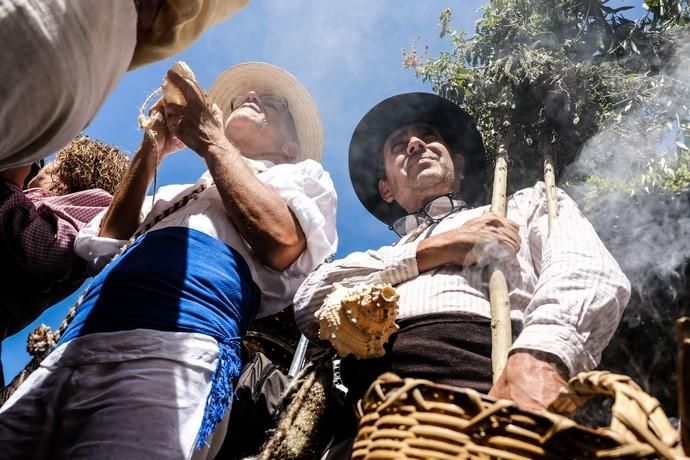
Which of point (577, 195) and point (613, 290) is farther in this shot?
point (577, 195)

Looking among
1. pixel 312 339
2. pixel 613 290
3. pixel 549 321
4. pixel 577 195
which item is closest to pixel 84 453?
pixel 312 339

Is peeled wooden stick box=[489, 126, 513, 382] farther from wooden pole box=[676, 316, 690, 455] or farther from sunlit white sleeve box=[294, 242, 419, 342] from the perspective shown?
wooden pole box=[676, 316, 690, 455]

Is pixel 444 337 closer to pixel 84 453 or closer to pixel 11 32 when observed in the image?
pixel 84 453

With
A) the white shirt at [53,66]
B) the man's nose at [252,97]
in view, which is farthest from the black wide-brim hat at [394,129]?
the white shirt at [53,66]

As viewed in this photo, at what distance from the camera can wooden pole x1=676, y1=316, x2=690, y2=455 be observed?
75 cm

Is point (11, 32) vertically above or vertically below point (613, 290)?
above

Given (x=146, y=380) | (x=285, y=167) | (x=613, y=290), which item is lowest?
(x=146, y=380)

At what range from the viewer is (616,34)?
6.24 m

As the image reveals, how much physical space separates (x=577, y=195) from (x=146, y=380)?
431 centimetres

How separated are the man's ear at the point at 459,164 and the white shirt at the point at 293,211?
1149 millimetres

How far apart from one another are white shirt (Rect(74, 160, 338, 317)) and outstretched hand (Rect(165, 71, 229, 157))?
0.20 meters

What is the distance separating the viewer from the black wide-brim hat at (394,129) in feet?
11.4

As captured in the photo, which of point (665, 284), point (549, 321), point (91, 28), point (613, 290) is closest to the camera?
point (91, 28)

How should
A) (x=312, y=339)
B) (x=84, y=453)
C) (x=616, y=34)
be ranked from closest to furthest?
(x=84, y=453) < (x=312, y=339) < (x=616, y=34)
